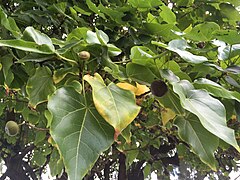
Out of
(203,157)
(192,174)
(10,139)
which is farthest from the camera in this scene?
(192,174)

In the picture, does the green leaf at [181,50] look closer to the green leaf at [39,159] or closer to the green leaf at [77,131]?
the green leaf at [77,131]

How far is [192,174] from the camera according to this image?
523 cm

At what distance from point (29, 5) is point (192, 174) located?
4472 mm

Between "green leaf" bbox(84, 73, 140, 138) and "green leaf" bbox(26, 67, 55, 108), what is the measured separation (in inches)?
6.6

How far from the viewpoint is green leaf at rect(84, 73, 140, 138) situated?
53 centimetres

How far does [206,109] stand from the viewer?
0.53m

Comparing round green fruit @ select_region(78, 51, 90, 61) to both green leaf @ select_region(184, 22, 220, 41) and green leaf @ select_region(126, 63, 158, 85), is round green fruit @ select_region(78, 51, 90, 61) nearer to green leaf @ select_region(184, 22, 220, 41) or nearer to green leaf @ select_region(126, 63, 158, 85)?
green leaf @ select_region(126, 63, 158, 85)

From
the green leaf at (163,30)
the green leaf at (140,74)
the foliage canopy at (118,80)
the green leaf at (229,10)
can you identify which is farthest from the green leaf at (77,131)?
the green leaf at (229,10)

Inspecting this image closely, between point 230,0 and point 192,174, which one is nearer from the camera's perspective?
point 230,0

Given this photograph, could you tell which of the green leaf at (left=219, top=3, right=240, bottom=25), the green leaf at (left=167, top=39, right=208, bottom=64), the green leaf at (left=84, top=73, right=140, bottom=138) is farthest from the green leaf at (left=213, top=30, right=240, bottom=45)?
the green leaf at (left=219, top=3, right=240, bottom=25)

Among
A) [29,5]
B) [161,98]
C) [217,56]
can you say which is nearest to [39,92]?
[161,98]

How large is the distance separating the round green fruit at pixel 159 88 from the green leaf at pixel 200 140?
62mm

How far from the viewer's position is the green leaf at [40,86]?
723mm

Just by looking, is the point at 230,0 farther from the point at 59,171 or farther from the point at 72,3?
the point at 59,171
